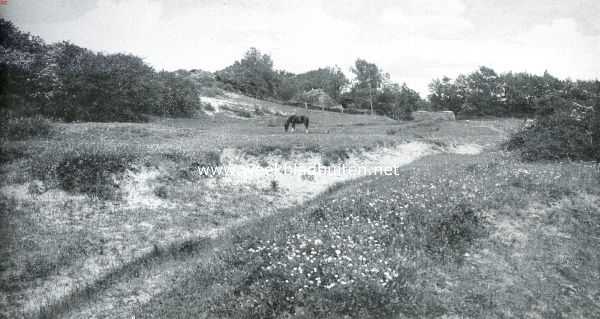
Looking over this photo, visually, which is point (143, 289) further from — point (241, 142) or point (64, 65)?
point (64, 65)

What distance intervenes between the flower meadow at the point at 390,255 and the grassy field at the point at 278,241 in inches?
1.5

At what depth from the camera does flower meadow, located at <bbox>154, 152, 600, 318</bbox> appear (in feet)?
25.8

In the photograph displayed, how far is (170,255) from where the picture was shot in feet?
37.6

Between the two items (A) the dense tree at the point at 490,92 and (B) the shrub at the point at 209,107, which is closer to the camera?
(B) the shrub at the point at 209,107

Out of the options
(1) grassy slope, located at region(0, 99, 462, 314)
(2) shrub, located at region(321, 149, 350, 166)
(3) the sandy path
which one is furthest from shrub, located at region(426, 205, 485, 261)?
(2) shrub, located at region(321, 149, 350, 166)

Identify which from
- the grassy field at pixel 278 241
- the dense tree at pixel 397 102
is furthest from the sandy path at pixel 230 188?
the dense tree at pixel 397 102

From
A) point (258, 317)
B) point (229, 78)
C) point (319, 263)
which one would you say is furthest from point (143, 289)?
point (229, 78)

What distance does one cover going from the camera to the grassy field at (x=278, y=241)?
8242mm

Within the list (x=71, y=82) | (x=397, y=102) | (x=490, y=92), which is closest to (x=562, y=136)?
(x=71, y=82)

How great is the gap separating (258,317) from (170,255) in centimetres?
508

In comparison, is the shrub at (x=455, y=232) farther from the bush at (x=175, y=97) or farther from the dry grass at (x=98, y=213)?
the bush at (x=175, y=97)

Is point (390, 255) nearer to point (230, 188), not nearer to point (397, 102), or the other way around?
point (230, 188)

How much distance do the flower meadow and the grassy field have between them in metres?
0.04

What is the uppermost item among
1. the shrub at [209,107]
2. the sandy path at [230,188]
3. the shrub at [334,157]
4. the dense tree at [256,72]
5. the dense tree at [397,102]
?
Result: the dense tree at [256,72]
